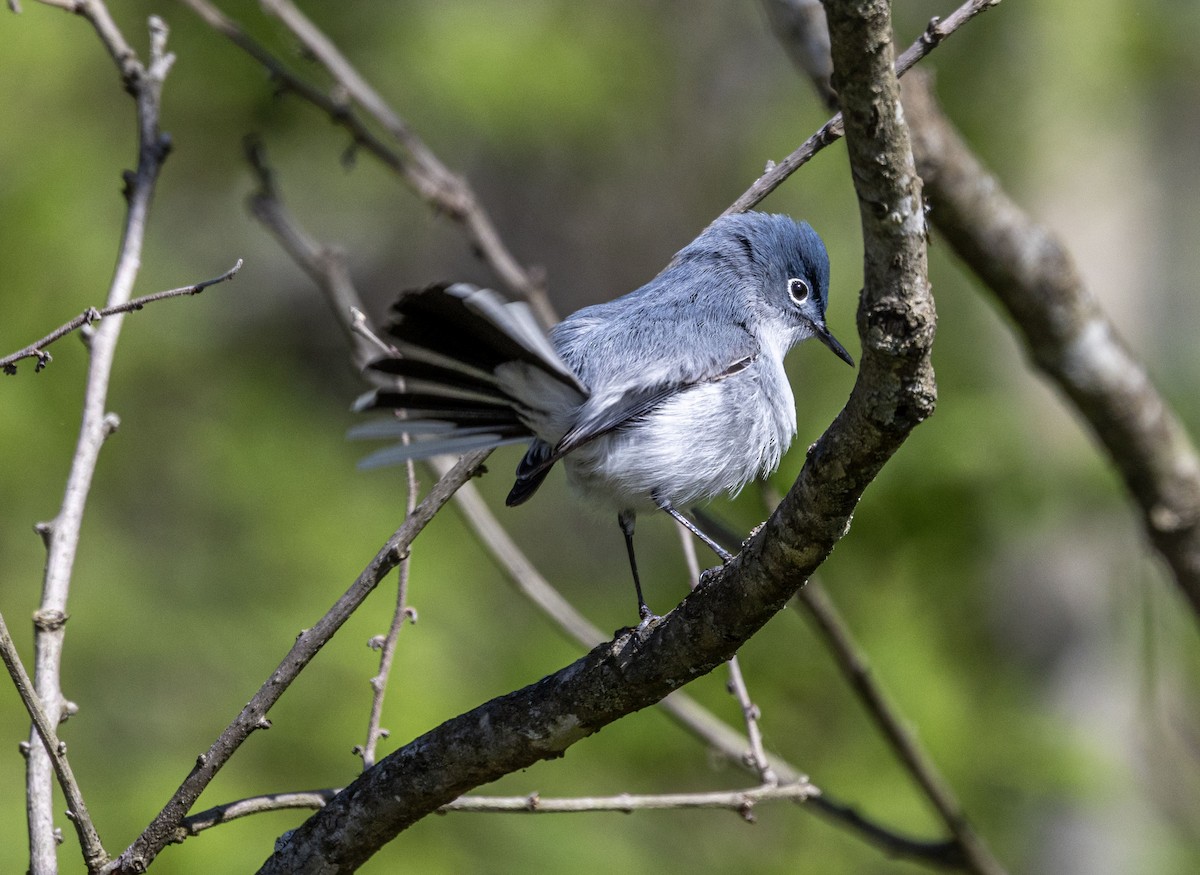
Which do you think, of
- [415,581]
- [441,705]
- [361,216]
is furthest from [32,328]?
[361,216]

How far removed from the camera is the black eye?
287 cm

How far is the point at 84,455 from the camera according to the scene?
2035mm

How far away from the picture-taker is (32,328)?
4516 mm

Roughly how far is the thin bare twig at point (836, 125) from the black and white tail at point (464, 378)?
18.5 inches

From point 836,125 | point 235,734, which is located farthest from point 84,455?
point 836,125

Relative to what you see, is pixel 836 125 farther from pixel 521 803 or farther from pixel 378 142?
pixel 378 142

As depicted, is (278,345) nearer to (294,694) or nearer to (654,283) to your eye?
(294,694)

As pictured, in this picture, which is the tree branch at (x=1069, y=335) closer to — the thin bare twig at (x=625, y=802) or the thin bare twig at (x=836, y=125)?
the thin bare twig at (x=836, y=125)

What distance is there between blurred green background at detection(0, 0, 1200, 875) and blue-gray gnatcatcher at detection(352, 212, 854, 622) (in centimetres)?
101

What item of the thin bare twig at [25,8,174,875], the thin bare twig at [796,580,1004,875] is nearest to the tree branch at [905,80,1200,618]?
the thin bare twig at [796,580,1004,875]

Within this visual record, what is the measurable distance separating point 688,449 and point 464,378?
1.70 ft

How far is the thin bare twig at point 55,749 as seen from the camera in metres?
1.51

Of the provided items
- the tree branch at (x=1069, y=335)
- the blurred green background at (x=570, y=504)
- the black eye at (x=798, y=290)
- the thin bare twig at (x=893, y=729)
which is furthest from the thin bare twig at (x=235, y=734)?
the tree branch at (x=1069, y=335)

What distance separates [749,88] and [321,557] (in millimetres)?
5029
